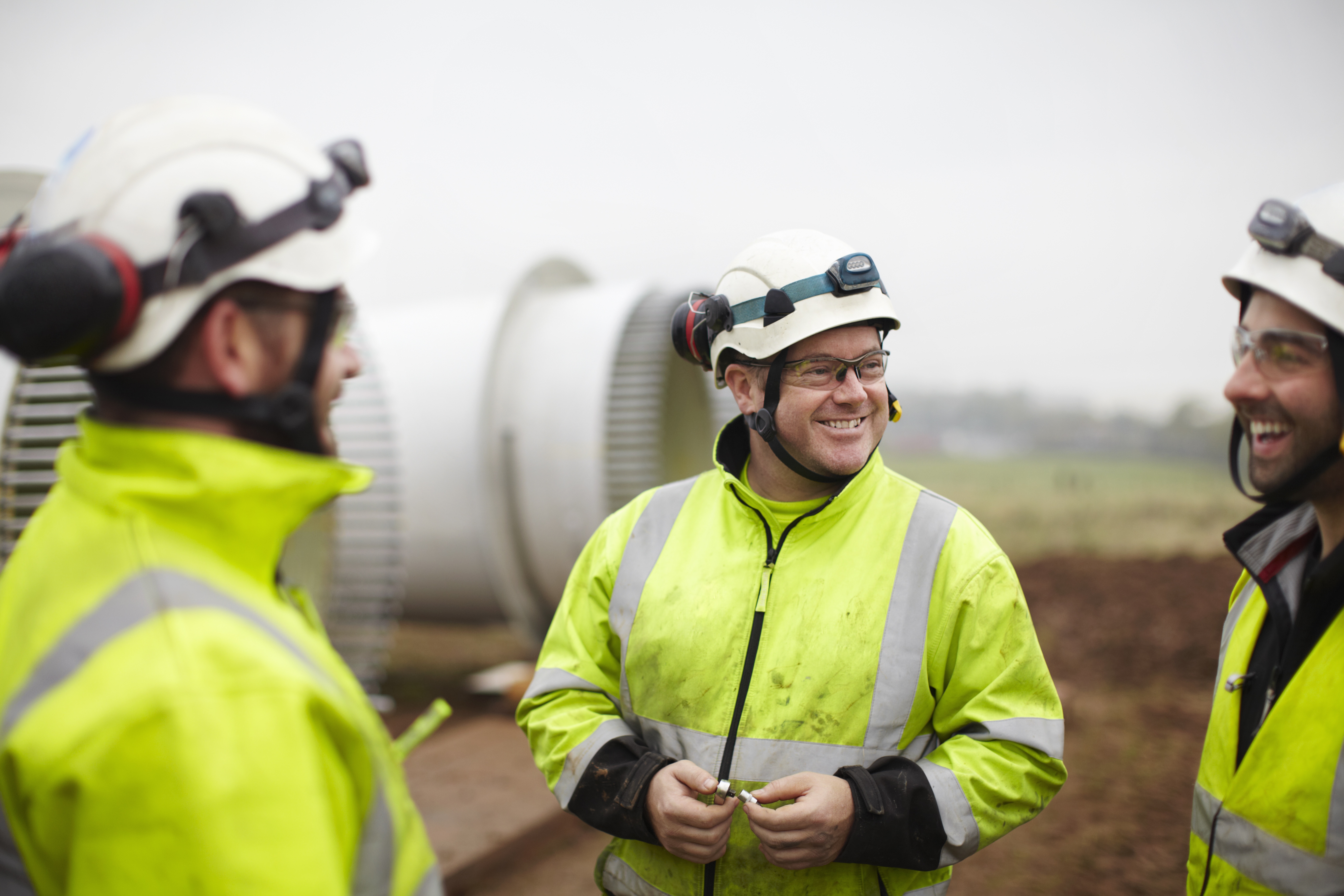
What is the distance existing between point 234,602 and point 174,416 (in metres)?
0.26

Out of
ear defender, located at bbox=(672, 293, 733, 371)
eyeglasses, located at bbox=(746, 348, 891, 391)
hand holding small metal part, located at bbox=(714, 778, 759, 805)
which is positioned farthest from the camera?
ear defender, located at bbox=(672, 293, 733, 371)

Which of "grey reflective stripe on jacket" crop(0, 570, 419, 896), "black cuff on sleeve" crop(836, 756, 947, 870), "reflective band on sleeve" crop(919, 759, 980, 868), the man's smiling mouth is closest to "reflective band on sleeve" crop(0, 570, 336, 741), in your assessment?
"grey reflective stripe on jacket" crop(0, 570, 419, 896)

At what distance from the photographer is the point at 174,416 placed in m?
1.15

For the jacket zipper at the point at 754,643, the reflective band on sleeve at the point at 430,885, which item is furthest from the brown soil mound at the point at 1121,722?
the reflective band on sleeve at the point at 430,885

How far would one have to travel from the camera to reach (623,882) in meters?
1.95

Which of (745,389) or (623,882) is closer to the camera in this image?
(623,882)

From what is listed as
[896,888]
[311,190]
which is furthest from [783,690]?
[311,190]

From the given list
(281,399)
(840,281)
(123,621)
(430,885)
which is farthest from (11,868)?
(840,281)

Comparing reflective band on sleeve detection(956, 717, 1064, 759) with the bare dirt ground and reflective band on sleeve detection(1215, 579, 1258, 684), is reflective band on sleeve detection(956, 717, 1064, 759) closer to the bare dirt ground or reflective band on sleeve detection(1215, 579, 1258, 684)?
reflective band on sleeve detection(1215, 579, 1258, 684)

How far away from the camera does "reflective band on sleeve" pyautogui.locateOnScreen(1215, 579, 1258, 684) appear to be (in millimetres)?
1979

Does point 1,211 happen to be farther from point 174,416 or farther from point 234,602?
point 234,602

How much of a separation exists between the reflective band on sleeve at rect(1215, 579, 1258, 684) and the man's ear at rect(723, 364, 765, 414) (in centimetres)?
112

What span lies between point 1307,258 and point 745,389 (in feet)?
3.73

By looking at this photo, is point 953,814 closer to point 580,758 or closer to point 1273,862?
point 1273,862
